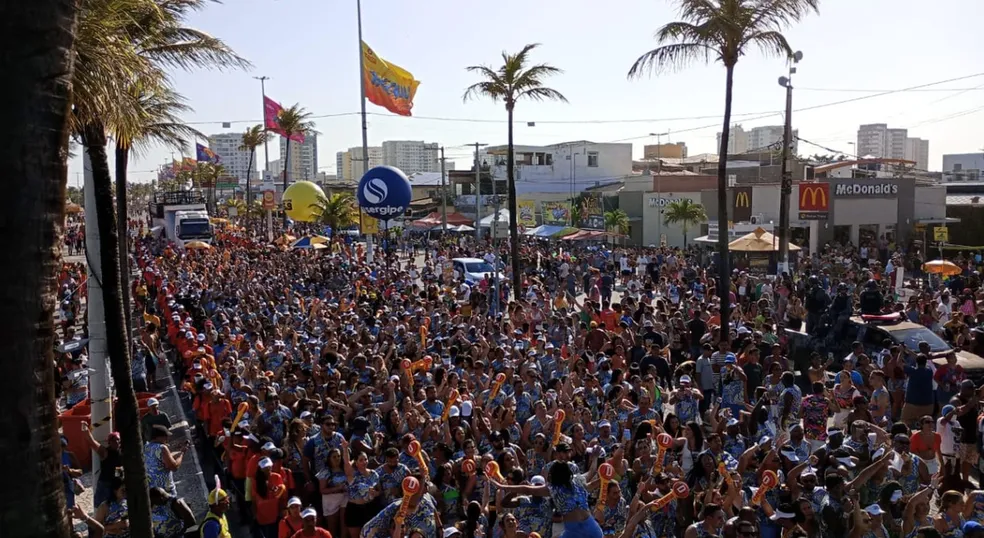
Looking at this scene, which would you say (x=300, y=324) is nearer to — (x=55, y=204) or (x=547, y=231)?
(x=55, y=204)

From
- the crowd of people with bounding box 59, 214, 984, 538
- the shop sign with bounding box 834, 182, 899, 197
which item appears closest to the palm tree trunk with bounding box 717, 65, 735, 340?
the crowd of people with bounding box 59, 214, 984, 538

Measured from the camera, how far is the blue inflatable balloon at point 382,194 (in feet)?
86.0

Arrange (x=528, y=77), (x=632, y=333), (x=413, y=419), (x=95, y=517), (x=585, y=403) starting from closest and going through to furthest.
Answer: (x=95, y=517)
(x=413, y=419)
(x=585, y=403)
(x=632, y=333)
(x=528, y=77)

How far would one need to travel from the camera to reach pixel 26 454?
3256 millimetres

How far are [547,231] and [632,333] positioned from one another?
85.4ft

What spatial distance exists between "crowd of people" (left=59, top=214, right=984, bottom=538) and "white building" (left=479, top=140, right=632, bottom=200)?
158ft

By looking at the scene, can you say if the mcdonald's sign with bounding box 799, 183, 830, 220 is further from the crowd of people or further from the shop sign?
the crowd of people

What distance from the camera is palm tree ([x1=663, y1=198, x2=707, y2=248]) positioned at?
3978 centimetres

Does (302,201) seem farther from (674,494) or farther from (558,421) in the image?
(674,494)

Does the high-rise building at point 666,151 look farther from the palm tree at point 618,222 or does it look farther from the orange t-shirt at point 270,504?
the orange t-shirt at point 270,504

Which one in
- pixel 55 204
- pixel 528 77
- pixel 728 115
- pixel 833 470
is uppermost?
pixel 528 77

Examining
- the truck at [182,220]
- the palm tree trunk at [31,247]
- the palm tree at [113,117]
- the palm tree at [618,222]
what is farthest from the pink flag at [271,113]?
the palm tree trunk at [31,247]

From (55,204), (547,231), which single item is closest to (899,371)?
(55,204)

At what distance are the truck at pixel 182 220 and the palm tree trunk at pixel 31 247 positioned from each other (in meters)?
40.4
